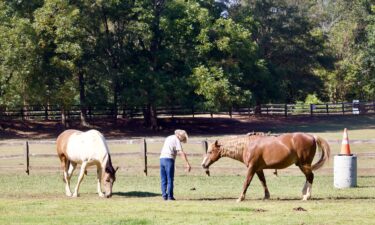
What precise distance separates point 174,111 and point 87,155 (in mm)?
38731

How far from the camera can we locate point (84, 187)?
1942cm

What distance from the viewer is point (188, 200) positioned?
15789mm

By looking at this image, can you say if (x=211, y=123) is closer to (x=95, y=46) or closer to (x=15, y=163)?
(x=95, y=46)

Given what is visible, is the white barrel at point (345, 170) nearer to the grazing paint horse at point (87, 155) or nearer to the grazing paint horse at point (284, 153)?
the grazing paint horse at point (284, 153)

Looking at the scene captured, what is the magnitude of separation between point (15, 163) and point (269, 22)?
38.9 metres

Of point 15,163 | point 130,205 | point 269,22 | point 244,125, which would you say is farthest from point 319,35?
point 130,205

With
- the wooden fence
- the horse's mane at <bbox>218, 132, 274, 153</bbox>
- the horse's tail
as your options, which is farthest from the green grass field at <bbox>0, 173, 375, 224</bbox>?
the wooden fence

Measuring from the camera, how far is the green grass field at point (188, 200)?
12.2 m

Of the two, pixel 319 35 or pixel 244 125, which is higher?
pixel 319 35

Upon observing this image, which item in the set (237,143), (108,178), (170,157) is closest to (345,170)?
(237,143)

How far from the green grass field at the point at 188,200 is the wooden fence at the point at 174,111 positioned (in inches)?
1027

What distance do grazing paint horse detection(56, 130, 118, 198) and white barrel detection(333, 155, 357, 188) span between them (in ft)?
19.0

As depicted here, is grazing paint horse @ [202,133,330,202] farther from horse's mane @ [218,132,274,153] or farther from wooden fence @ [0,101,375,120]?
wooden fence @ [0,101,375,120]

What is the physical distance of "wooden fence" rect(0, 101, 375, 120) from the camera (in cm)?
5094
